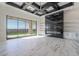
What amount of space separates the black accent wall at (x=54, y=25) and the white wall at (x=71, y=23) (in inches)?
23.6

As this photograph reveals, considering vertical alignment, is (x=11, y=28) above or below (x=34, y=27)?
below

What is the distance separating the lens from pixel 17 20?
37.1ft

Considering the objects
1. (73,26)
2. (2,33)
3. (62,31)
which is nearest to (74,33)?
(73,26)

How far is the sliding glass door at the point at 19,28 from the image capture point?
1034 centimetres

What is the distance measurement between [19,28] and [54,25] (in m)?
4.28

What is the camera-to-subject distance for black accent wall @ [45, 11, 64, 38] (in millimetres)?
11550

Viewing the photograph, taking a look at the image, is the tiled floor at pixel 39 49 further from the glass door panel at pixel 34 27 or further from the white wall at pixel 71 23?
the glass door panel at pixel 34 27

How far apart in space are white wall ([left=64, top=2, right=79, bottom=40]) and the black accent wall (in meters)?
0.60

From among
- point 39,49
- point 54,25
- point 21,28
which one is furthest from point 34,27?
point 39,49

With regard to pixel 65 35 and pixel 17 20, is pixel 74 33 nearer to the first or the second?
pixel 65 35

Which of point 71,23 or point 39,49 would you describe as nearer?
point 39,49

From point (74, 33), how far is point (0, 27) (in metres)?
6.94

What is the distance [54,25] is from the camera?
12.6 m

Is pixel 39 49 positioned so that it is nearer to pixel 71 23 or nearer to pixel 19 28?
pixel 71 23
